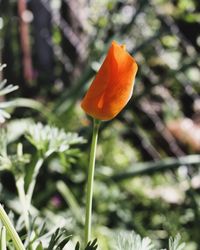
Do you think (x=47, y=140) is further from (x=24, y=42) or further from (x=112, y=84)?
(x=24, y=42)

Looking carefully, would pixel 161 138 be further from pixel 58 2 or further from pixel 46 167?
pixel 46 167

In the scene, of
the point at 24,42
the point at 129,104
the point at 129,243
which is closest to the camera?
the point at 129,243

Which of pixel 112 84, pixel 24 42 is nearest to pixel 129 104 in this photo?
pixel 24 42

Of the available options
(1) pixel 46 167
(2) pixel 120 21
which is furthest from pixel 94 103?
(2) pixel 120 21

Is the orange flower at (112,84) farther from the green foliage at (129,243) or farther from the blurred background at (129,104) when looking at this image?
the blurred background at (129,104)

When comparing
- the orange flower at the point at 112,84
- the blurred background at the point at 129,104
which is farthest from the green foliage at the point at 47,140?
the blurred background at the point at 129,104

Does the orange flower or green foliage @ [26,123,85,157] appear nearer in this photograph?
the orange flower

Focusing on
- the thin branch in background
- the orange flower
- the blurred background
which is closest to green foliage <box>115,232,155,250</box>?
the orange flower

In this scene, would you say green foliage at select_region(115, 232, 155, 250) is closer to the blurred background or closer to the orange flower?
the orange flower
